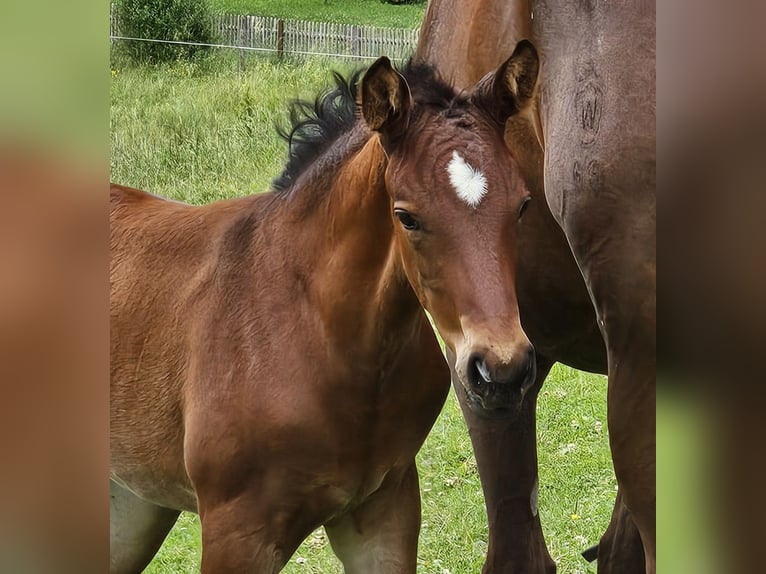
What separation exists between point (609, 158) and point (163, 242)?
2.92 ft

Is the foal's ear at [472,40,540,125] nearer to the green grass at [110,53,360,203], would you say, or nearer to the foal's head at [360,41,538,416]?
the foal's head at [360,41,538,416]

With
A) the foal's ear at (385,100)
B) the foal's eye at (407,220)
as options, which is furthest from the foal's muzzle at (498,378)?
the foal's ear at (385,100)

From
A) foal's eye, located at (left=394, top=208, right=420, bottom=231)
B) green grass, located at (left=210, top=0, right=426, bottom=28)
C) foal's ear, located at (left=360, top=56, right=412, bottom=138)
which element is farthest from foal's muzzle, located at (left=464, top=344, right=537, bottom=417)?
green grass, located at (left=210, top=0, right=426, bottom=28)

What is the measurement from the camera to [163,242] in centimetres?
203

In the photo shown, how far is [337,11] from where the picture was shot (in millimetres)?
2145

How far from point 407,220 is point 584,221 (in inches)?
19.8

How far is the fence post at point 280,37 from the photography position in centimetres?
208

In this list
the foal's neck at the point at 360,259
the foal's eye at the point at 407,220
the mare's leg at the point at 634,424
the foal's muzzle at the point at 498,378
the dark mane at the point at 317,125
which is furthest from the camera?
the mare's leg at the point at 634,424

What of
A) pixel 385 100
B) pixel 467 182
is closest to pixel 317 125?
pixel 385 100

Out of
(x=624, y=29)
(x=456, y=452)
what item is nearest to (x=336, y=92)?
(x=624, y=29)

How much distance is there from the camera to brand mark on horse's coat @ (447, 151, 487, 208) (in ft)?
5.15

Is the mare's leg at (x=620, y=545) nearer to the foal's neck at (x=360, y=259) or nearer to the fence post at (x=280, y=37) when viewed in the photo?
the foal's neck at (x=360, y=259)
